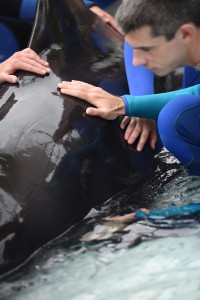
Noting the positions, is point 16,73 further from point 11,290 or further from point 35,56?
point 11,290

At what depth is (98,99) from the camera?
2.99 meters

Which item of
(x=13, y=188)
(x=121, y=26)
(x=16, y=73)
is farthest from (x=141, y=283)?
(x=16, y=73)

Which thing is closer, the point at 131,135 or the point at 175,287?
the point at 175,287

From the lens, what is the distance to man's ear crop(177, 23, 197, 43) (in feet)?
8.29

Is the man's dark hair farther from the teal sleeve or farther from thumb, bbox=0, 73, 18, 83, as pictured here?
thumb, bbox=0, 73, 18, 83

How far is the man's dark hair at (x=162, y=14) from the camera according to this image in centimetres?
249

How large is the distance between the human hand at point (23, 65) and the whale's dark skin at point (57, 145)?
1.4 inches

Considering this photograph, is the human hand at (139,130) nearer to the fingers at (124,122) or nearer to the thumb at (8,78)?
the fingers at (124,122)

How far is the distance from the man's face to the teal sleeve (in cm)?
34

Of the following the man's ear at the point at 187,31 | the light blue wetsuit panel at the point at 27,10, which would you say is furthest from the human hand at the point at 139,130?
the light blue wetsuit panel at the point at 27,10

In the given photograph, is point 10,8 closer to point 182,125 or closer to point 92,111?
point 92,111

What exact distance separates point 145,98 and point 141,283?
1070 millimetres

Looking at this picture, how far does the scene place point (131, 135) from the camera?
3119 millimetres

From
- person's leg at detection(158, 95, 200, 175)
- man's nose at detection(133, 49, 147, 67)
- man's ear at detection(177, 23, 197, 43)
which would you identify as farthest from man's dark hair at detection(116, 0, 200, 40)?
person's leg at detection(158, 95, 200, 175)
